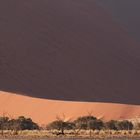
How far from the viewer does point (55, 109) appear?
140 ft

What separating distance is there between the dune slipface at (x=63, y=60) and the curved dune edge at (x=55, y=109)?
0.18ft

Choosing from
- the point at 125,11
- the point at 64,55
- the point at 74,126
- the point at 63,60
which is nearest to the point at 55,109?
the point at 74,126

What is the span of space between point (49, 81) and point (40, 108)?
14.7 ft

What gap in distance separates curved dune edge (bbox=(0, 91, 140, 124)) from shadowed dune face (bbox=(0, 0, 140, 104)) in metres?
1.04

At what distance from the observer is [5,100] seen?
4384cm

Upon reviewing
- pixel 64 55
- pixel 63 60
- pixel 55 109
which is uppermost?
pixel 64 55

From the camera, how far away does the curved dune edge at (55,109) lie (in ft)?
137

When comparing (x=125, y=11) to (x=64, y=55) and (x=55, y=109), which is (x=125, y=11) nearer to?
(x=64, y=55)

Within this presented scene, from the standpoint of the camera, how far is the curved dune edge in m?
41.8

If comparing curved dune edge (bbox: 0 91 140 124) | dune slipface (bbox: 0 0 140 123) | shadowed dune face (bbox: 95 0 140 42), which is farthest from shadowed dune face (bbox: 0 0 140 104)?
shadowed dune face (bbox: 95 0 140 42)

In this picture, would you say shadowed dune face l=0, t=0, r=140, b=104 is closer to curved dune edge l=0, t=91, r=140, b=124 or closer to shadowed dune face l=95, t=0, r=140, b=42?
curved dune edge l=0, t=91, r=140, b=124

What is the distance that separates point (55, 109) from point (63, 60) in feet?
27.4

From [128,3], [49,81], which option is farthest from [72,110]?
[128,3]

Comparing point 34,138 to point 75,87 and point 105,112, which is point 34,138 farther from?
point 75,87
